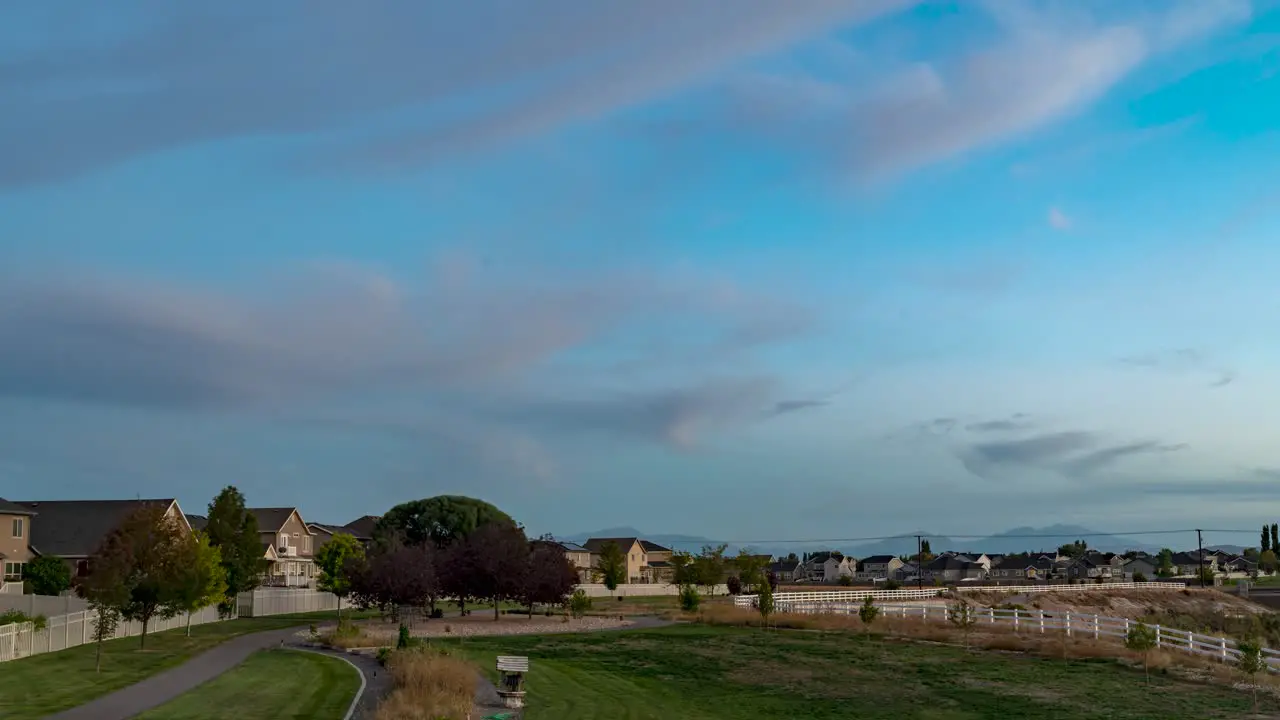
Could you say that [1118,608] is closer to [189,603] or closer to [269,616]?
[269,616]

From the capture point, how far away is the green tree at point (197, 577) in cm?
4684

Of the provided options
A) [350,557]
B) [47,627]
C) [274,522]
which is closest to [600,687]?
[47,627]

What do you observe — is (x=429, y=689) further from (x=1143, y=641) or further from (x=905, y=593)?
(x=905, y=593)

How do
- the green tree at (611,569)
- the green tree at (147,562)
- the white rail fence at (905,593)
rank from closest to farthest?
1. the green tree at (147,562)
2. the white rail fence at (905,593)
3. the green tree at (611,569)

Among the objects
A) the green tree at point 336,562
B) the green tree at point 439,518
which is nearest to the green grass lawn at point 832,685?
the green tree at point 336,562

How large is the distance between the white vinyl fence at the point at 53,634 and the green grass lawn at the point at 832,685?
15797mm

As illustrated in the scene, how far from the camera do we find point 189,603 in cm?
4800

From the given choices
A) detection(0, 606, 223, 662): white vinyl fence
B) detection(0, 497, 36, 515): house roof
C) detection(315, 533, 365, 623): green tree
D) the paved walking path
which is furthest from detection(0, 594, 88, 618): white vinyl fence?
detection(0, 497, 36, 515): house roof

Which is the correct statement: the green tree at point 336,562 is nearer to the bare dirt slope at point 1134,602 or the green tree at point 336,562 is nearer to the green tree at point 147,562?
the green tree at point 147,562

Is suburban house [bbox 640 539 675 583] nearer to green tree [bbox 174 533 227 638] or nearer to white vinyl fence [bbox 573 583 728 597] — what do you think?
white vinyl fence [bbox 573 583 728 597]

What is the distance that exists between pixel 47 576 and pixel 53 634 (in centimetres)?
3052

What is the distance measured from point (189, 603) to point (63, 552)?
35640mm

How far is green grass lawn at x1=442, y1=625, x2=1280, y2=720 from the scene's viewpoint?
28.3 metres

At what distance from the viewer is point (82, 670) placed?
35281 millimetres
